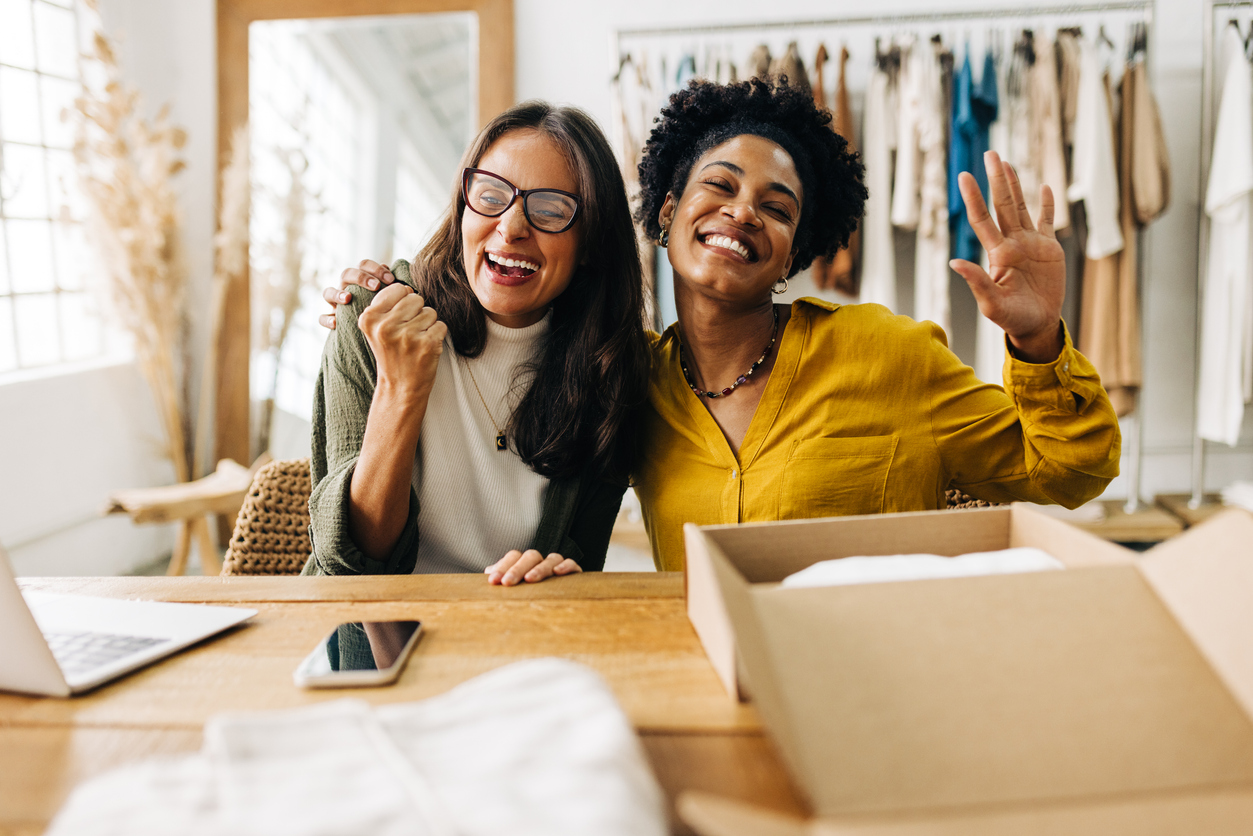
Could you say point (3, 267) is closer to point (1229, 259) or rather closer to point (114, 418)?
point (114, 418)

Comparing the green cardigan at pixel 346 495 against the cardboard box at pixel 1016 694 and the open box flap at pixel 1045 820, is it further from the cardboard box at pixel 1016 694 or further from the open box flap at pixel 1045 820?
the open box flap at pixel 1045 820

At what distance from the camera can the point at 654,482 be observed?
153cm

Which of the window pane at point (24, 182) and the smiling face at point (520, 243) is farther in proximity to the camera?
the window pane at point (24, 182)

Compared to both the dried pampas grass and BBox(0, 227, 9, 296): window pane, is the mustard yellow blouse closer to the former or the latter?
the dried pampas grass

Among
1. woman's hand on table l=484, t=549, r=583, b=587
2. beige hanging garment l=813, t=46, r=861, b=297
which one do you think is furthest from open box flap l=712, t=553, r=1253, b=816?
beige hanging garment l=813, t=46, r=861, b=297

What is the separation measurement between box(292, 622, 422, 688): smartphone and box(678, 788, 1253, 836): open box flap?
40cm

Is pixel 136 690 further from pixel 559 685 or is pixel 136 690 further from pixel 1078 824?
pixel 1078 824

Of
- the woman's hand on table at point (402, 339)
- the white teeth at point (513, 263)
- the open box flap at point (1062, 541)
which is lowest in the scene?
the open box flap at point (1062, 541)

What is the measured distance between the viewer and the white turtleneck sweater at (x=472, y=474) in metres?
1.49

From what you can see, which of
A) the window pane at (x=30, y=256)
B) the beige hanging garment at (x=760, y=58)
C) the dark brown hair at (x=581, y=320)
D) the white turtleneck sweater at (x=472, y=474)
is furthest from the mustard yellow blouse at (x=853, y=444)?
the window pane at (x=30, y=256)

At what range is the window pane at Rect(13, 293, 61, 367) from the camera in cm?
303

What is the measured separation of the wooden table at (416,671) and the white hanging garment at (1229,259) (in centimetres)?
274

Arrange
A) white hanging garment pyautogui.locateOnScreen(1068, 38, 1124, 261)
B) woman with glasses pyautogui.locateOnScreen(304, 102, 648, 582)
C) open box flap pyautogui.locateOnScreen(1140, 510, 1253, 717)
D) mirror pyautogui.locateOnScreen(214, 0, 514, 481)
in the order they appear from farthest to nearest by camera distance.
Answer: mirror pyautogui.locateOnScreen(214, 0, 514, 481), white hanging garment pyautogui.locateOnScreen(1068, 38, 1124, 261), woman with glasses pyautogui.locateOnScreen(304, 102, 648, 582), open box flap pyautogui.locateOnScreen(1140, 510, 1253, 717)

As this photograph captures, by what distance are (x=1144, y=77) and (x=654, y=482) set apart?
98.7 inches
